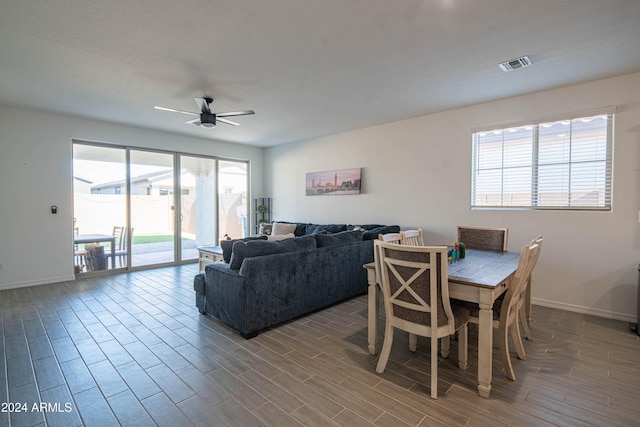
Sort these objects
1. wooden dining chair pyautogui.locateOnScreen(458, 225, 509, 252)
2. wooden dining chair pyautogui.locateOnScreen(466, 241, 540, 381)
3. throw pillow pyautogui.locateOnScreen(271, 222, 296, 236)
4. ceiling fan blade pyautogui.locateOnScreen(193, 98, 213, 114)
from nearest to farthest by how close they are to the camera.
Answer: wooden dining chair pyautogui.locateOnScreen(466, 241, 540, 381)
wooden dining chair pyautogui.locateOnScreen(458, 225, 509, 252)
ceiling fan blade pyautogui.locateOnScreen(193, 98, 213, 114)
throw pillow pyautogui.locateOnScreen(271, 222, 296, 236)

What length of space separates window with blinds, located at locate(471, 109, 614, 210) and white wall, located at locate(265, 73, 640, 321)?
0.37 feet

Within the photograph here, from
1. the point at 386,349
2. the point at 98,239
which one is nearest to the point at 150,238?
the point at 98,239

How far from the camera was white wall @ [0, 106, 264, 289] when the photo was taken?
15.3 ft

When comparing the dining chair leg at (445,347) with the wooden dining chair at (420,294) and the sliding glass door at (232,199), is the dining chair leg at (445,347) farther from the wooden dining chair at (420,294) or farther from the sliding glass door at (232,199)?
the sliding glass door at (232,199)

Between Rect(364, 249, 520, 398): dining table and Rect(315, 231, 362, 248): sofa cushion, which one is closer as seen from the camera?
Rect(364, 249, 520, 398): dining table

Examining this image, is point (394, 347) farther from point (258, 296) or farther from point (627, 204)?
point (627, 204)

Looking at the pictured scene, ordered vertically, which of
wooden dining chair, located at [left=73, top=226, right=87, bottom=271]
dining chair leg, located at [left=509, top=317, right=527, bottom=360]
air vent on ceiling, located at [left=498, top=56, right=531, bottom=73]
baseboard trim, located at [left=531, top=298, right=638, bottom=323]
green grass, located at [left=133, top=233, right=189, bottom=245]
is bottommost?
baseboard trim, located at [left=531, top=298, right=638, bottom=323]

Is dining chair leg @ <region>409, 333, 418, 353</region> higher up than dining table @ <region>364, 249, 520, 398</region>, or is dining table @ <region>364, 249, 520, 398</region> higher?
dining table @ <region>364, 249, 520, 398</region>

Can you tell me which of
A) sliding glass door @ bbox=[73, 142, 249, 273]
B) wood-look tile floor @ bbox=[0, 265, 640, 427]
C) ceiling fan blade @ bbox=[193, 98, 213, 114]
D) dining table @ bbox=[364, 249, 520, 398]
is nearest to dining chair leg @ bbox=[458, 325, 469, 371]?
wood-look tile floor @ bbox=[0, 265, 640, 427]

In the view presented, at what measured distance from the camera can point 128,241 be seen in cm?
586

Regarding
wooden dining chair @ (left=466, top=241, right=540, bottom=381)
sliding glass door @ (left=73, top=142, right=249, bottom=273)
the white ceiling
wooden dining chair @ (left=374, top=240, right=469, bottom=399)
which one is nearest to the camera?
wooden dining chair @ (left=374, top=240, right=469, bottom=399)

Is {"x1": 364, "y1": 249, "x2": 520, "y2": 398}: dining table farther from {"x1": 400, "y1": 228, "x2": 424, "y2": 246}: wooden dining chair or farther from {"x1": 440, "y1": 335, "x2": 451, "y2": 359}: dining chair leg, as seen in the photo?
{"x1": 400, "y1": 228, "x2": 424, "y2": 246}: wooden dining chair

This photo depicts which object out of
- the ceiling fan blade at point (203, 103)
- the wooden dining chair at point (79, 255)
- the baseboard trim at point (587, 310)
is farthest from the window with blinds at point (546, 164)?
the wooden dining chair at point (79, 255)

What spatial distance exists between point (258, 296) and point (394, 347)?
1397 mm
